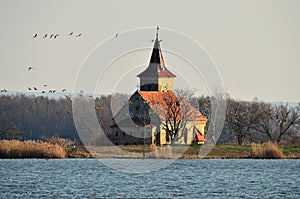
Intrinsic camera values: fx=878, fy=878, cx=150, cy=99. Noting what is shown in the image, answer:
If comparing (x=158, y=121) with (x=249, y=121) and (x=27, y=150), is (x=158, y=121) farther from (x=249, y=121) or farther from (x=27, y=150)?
(x=27, y=150)

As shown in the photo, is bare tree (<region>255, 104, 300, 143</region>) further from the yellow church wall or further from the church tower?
the church tower

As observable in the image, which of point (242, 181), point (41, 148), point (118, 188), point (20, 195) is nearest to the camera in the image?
point (20, 195)

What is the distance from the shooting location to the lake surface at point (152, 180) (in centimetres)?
3941

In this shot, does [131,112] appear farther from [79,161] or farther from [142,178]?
[142,178]

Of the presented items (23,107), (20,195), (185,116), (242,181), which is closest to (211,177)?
(242,181)

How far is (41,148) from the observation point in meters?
60.6

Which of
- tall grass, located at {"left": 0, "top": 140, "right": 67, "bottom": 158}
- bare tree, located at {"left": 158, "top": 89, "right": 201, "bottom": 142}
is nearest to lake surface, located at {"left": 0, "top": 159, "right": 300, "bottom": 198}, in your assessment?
tall grass, located at {"left": 0, "top": 140, "right": 67, "bottom": 158}

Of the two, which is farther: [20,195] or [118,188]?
[118,188]

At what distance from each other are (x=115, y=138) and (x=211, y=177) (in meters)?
33.9

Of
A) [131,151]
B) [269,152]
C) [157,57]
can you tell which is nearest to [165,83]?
[157,57]

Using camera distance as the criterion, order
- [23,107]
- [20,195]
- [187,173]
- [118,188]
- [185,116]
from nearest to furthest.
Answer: [20,195]
[118,188]
[187,173]
[185,116]
[23,107]

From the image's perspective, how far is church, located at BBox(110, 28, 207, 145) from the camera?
80.7m

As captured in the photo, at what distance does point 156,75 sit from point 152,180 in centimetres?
4857

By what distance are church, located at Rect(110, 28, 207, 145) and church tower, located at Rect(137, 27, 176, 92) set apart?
14.3ft
